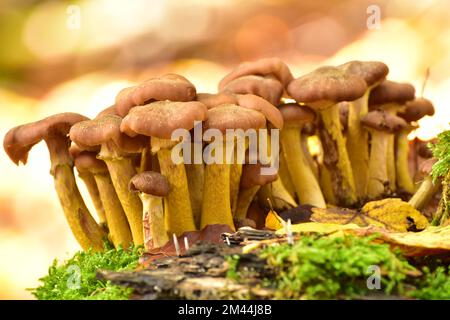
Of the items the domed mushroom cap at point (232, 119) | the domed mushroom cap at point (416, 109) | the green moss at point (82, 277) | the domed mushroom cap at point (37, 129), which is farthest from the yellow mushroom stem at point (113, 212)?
the domed mushroom cap at point (416, 109)

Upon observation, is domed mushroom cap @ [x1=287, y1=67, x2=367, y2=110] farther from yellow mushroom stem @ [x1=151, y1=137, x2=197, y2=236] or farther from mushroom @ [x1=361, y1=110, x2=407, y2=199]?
yellow mushroom stem @ [x1=151, y1=137, x2=197, y2=236]

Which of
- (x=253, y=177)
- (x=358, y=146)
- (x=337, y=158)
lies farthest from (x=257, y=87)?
(x=358, y=146)

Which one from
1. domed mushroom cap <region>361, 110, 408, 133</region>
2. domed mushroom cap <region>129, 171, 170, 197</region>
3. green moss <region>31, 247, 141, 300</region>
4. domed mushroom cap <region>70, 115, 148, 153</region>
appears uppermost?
domed mushroom cap <region>361, 110, 408, 133</region>

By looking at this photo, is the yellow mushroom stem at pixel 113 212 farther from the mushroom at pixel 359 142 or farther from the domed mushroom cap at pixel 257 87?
the mushroom at pixel 359 142

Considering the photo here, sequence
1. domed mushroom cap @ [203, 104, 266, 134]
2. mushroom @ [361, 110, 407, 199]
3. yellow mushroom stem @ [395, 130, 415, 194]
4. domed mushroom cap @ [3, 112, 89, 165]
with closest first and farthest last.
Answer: domed mushroom cap @ [203, 104, 266, 134]
domed mushroom cap @ [3, 112, 89, 165]
mushroom @ [361, 110, 407, 199]
yellow mushroom stem @ [395, 130, 415, 194]

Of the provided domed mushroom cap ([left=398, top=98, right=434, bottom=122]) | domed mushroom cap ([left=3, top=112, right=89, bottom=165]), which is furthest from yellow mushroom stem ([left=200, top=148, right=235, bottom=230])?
domed mushroom cap ([left=398, top=98, right=434, bottom=122])

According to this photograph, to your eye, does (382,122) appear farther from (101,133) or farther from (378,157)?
(101,133)
